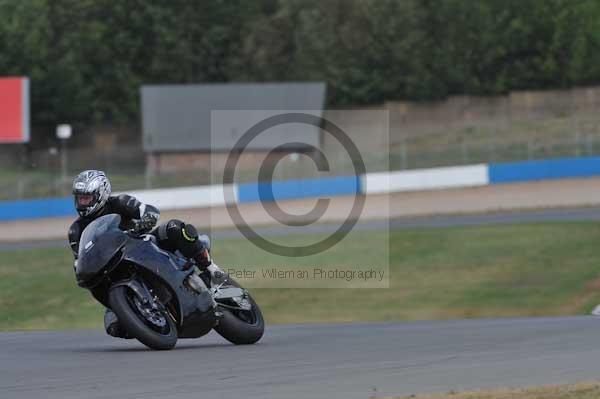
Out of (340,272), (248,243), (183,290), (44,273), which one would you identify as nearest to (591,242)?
(340,272)

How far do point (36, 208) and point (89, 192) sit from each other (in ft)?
83.6

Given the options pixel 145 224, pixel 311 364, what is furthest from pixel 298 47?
pixel 311 364

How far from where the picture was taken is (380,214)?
33.6 meters

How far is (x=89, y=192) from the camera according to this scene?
31.5 ft

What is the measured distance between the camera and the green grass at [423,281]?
63.8ft

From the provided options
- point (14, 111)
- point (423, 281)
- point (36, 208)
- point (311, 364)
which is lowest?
point (423, 281)

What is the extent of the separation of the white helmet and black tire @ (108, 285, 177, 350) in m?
0.81

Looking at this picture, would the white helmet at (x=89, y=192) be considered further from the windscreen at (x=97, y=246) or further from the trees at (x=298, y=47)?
the trees at (x=298, y=47)

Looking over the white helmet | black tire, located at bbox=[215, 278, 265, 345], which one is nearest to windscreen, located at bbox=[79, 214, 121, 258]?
the white helmet

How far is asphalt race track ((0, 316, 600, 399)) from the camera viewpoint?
23.8 feet

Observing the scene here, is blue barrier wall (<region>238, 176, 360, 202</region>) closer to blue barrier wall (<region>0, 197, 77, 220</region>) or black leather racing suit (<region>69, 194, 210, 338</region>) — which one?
blue barrier wall (<region>0, 197, 77, 220</region>)

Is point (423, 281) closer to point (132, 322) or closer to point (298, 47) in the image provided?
point (132, 322)

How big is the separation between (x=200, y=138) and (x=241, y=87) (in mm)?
3169

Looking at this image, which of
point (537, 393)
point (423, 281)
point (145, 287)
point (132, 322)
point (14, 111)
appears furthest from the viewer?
point (14, 111)
